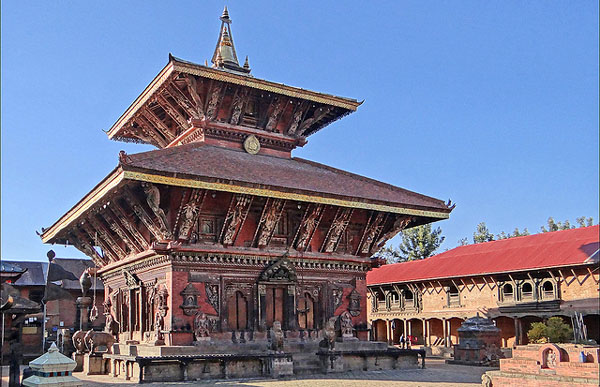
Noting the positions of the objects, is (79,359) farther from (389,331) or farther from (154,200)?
(389,331)

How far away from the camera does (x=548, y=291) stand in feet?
96.8

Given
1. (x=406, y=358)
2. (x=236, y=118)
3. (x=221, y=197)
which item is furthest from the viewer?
(x=236, y=118)

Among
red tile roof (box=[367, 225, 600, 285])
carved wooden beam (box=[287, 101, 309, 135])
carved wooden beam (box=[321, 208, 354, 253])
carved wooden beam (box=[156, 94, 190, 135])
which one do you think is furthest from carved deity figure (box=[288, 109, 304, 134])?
red tile roof (box=[367, 225, 600, 285])

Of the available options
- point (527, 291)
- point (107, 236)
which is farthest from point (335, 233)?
point (527, 291)

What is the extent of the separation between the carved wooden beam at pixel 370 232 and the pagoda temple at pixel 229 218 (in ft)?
0.15

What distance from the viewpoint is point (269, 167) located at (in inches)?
851

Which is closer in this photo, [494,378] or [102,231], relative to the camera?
[494,378]

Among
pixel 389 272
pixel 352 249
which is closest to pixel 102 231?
pixel 352 249

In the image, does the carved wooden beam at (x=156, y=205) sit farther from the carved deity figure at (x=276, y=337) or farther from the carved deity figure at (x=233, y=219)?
the carved deity figure at (x=276, y=337)

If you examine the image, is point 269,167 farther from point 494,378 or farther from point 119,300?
point 494,378

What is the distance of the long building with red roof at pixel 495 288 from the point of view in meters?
28.4

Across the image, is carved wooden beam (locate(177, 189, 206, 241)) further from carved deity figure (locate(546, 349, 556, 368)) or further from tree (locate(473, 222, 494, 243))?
tree (locate(473, 222, 494, 243))

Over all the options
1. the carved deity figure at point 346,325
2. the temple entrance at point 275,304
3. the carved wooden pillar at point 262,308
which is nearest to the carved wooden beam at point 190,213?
the carved wooden pillar at point 262,308

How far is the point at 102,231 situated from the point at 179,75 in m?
6.51
